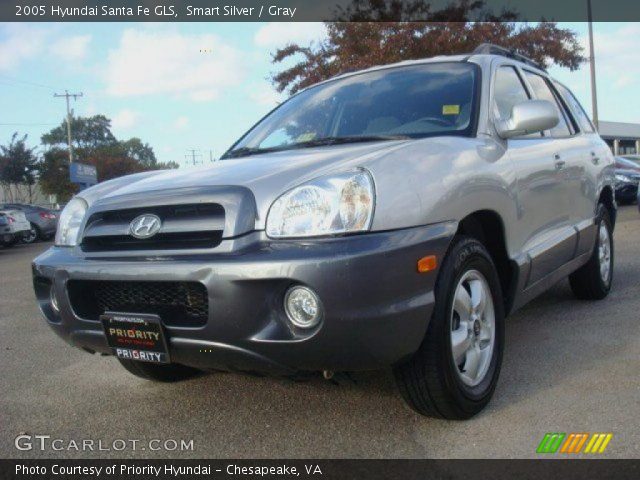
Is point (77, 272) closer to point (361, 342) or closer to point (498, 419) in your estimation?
point (361, 342)

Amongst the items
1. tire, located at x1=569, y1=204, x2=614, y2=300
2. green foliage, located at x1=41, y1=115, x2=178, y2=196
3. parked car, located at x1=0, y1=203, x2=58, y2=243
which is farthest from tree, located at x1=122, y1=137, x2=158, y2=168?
tire, located at x1=569, y1=204, x2=614, y2=300

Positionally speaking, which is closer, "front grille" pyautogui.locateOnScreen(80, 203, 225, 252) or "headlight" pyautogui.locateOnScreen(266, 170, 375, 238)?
"headlight" pyautogui.locateOnScreen(266, 170, 375, 238)

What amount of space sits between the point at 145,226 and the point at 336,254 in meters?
0.86

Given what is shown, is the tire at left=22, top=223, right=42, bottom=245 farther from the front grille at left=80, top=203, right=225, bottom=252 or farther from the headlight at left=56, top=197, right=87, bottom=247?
the front grille at left=80, top=203, right=225, bottom=252

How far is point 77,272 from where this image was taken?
8.79 feet

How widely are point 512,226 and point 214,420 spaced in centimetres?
174

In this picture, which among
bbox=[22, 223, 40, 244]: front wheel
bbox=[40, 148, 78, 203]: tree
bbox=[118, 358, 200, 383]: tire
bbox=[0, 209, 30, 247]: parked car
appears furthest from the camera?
bbox=[40, 148, 78, 203]: tree

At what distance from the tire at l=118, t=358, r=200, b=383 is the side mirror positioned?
216 centimetres

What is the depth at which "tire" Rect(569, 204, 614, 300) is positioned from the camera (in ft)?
15.6

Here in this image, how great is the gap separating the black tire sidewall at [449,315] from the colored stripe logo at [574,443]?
0.33m

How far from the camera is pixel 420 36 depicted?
52.5 ft

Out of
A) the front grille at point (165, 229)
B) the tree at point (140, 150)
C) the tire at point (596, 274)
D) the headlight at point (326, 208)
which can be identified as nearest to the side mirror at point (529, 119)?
the headlight at point (326, 208)
